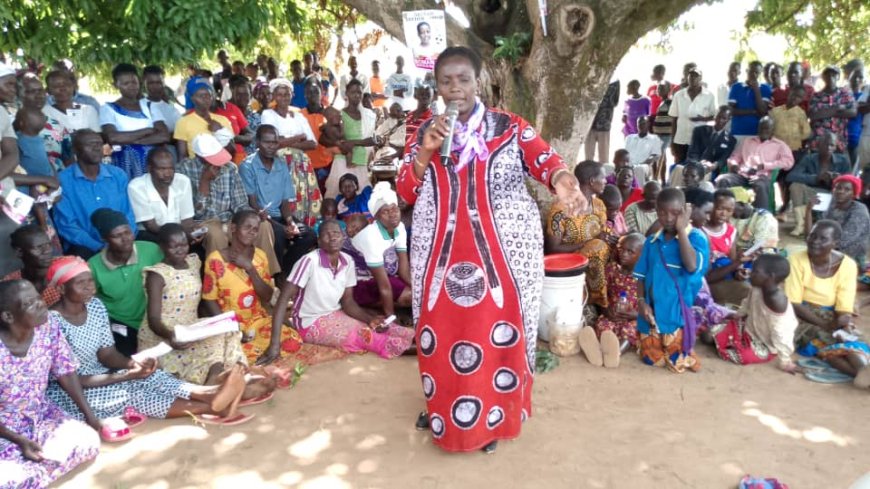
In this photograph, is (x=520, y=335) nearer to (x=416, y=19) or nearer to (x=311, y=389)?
(x=311, y=389)

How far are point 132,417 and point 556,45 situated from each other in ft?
11.2

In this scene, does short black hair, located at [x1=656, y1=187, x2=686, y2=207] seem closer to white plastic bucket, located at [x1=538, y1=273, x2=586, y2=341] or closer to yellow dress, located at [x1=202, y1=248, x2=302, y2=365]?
white plastic bucket, located at [x1=538, y1=273, x2=586, y2=341]

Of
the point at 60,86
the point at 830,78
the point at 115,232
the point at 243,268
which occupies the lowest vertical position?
the point at 243,268

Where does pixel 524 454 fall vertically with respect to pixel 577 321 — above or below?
below

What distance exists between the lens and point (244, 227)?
14.7 ft

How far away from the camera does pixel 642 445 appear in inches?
141

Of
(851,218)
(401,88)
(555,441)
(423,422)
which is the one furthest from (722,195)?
(401,88)

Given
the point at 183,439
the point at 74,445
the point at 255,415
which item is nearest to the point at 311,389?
the point at 255,415

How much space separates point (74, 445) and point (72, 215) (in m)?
1.89

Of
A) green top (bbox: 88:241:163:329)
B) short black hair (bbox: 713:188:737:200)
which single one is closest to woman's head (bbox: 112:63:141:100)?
green top (bbox: 88:241:163:329)

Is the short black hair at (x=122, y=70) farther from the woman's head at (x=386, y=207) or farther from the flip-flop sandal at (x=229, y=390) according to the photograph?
the flip-flop sandal at (x=229, y=390)

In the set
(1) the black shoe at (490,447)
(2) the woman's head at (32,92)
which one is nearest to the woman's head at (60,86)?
(2) the woman's head at (32,92)

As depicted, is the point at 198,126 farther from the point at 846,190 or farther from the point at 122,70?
the point at 846,190

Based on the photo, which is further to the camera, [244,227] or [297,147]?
[297,147]
